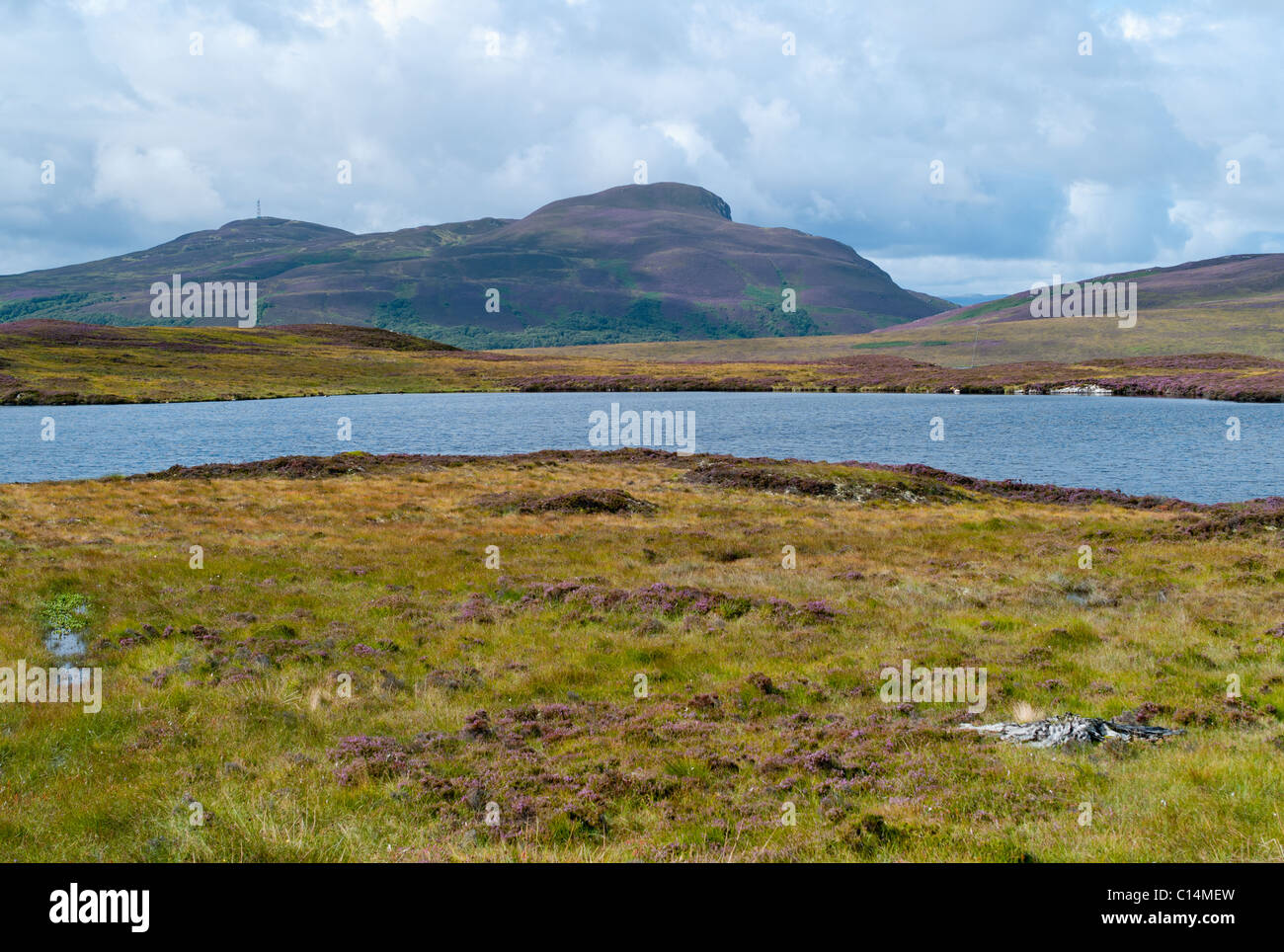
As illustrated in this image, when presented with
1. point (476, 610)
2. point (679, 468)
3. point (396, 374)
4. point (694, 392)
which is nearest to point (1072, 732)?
point (476, 610)

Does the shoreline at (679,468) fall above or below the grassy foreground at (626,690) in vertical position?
above

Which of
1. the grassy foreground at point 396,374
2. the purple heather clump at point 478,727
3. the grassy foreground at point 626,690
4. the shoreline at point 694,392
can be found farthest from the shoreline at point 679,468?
the grassy foreground at point 396,374

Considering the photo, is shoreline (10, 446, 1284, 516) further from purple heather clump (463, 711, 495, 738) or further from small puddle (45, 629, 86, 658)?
purple heather clump (463, 711, 495, 738)

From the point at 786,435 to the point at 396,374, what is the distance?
107512 millimetres

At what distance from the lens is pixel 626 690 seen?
1675 cm

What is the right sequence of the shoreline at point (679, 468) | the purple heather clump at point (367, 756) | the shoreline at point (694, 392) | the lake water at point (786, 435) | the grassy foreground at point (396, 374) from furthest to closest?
the grassy foreground at point (396, 374) → the shoreline at point (694, 392) → the lake water at point (786, 435) → the shoreline at point (679, 468) → the purple heather clump at point (367, 756)

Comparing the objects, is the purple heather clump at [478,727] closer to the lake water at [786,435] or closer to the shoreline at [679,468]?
the shoreline at [679,468]

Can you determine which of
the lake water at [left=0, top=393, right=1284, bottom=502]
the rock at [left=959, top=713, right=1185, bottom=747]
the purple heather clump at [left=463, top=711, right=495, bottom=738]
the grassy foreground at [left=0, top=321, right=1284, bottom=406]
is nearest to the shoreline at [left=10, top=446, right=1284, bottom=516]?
the lake water at [left=0, top=393, right=1284, bottom=502]

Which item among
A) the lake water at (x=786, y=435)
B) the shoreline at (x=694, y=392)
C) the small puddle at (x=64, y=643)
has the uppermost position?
the shoreline at (x=694, y=392)

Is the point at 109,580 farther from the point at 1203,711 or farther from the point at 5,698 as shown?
the point at 1203,711

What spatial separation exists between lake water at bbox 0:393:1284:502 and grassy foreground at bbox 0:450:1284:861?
28839mm

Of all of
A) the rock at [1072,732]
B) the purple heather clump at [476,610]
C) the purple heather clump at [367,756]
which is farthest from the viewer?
the purple heather clump at [476,610]

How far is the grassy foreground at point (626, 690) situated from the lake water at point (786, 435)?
1135 inches

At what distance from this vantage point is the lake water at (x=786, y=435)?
6219 cm
